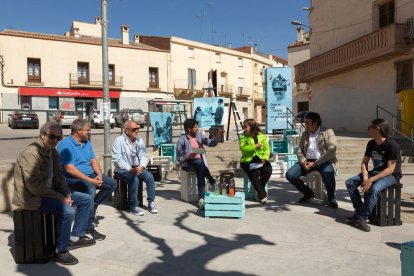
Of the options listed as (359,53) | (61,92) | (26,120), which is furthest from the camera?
(61,92)

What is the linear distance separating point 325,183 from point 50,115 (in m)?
5.53

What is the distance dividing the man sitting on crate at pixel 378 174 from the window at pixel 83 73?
3579 cm

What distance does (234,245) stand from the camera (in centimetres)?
472

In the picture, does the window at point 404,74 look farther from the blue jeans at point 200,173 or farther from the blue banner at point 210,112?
the blue jeans at point 200,173

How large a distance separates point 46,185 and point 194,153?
10.3 ft

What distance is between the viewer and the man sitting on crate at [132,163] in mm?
6289

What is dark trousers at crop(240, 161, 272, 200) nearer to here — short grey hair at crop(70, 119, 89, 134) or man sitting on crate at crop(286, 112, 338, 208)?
man sitting on crate at crop(286, 112, 338, 208)

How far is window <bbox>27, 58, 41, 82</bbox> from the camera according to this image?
35750 millimetres

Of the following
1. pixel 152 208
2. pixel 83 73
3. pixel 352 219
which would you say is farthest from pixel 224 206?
pixel 83 73

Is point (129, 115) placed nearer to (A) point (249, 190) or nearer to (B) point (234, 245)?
(A) point (249, 190)

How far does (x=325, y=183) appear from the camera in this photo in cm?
664

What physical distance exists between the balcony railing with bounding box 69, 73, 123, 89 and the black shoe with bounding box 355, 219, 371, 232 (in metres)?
35.4

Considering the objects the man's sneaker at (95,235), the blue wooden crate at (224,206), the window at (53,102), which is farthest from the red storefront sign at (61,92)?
the man's sneaker at (95,235)

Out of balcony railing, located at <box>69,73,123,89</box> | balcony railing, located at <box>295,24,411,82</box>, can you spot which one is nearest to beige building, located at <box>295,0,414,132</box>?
balcony railing, located at <box>295,24,411,82</box>
